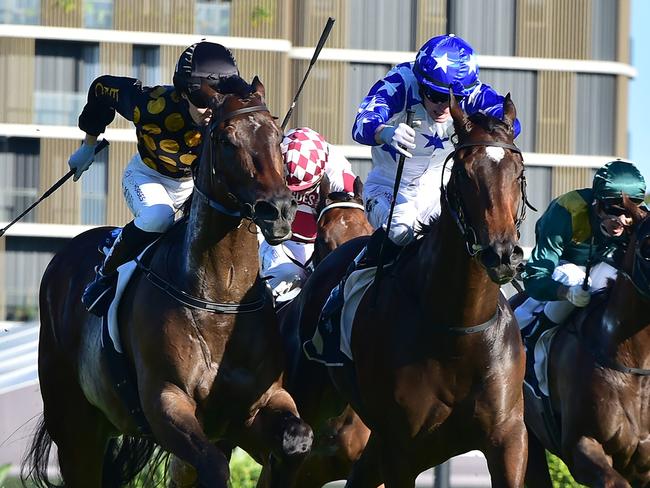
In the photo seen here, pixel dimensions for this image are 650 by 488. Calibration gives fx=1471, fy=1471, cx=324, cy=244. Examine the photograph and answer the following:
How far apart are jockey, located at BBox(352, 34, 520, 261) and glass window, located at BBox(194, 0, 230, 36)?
29.2 metres

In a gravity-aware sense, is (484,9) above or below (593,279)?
above

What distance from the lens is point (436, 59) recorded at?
7.87 metres

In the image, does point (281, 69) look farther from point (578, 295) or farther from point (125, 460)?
point (578, 295)

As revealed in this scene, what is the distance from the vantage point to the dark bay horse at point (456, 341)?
695 centimetres

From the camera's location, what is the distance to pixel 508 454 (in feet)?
23.7

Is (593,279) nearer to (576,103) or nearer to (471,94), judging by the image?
(471,94)

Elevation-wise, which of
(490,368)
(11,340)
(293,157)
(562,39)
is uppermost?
(562,39)

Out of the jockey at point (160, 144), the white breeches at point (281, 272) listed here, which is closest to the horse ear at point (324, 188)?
the white breeches at point (281, 272)

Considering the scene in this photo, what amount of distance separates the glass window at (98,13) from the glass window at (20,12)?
1.25m

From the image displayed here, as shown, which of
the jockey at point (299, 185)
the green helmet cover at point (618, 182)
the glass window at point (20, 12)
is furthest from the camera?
the glass window at point (20, 12)

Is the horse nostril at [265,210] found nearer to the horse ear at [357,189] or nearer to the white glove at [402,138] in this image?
the white glove at [402,138]

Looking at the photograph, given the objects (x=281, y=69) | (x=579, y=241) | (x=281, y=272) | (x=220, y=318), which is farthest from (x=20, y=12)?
(x=220, y=318)

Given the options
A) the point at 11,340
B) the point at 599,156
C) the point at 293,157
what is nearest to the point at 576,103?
the point at 599,156

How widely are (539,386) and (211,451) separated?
9.71ft
